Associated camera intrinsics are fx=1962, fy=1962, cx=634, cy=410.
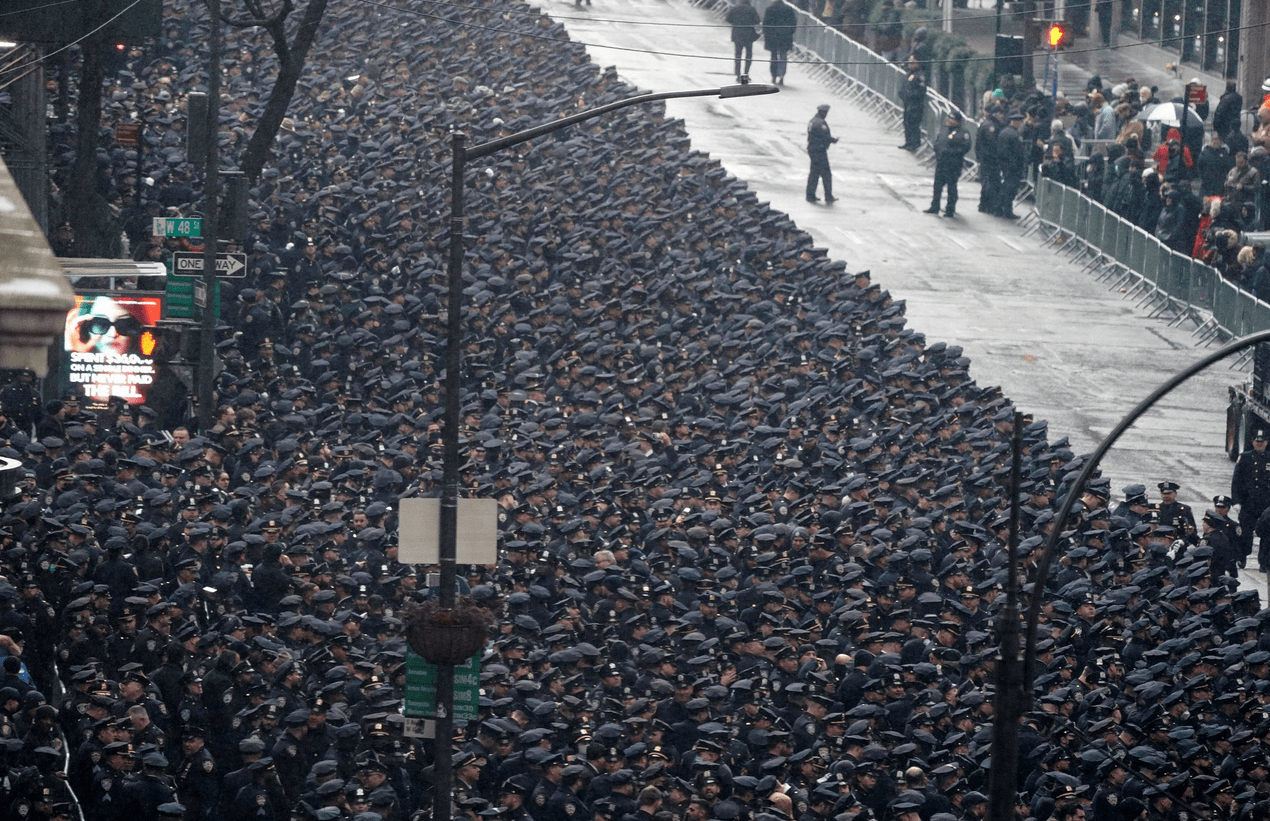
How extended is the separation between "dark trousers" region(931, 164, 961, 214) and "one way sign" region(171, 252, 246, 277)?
54.3 feet

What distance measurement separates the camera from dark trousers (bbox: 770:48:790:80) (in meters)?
40.6

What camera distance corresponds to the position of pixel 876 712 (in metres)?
15.0

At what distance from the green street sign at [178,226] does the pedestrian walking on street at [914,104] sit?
64.5 ft

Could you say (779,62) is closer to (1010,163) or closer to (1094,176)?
(1010,163)

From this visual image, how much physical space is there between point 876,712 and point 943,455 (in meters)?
6.35

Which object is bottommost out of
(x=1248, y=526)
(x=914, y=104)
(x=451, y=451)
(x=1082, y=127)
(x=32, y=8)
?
(x=1248, y=526)

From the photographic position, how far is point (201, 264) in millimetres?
20531

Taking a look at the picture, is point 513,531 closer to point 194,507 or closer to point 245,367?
point 194,507

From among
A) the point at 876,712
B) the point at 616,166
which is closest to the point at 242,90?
the point at 616,166

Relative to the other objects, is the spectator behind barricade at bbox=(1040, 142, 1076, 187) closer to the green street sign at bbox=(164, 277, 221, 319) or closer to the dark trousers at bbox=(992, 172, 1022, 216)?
the dark trousers at bbox=(992, 172, 1022, 216)

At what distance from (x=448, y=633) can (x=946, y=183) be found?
23.7m

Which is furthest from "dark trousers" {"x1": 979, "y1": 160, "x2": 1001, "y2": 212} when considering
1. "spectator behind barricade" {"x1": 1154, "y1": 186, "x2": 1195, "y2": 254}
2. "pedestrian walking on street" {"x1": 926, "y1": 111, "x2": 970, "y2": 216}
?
"spectator behind barricade" {"x1": 1154, "y1": 186, "x2": 1195, "y2": 254}

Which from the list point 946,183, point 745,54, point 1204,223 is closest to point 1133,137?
point 1204,223

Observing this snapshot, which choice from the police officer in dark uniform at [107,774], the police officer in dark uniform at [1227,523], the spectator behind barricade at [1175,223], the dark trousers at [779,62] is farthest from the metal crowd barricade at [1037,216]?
the police officer in dark uniform at [107,774]
